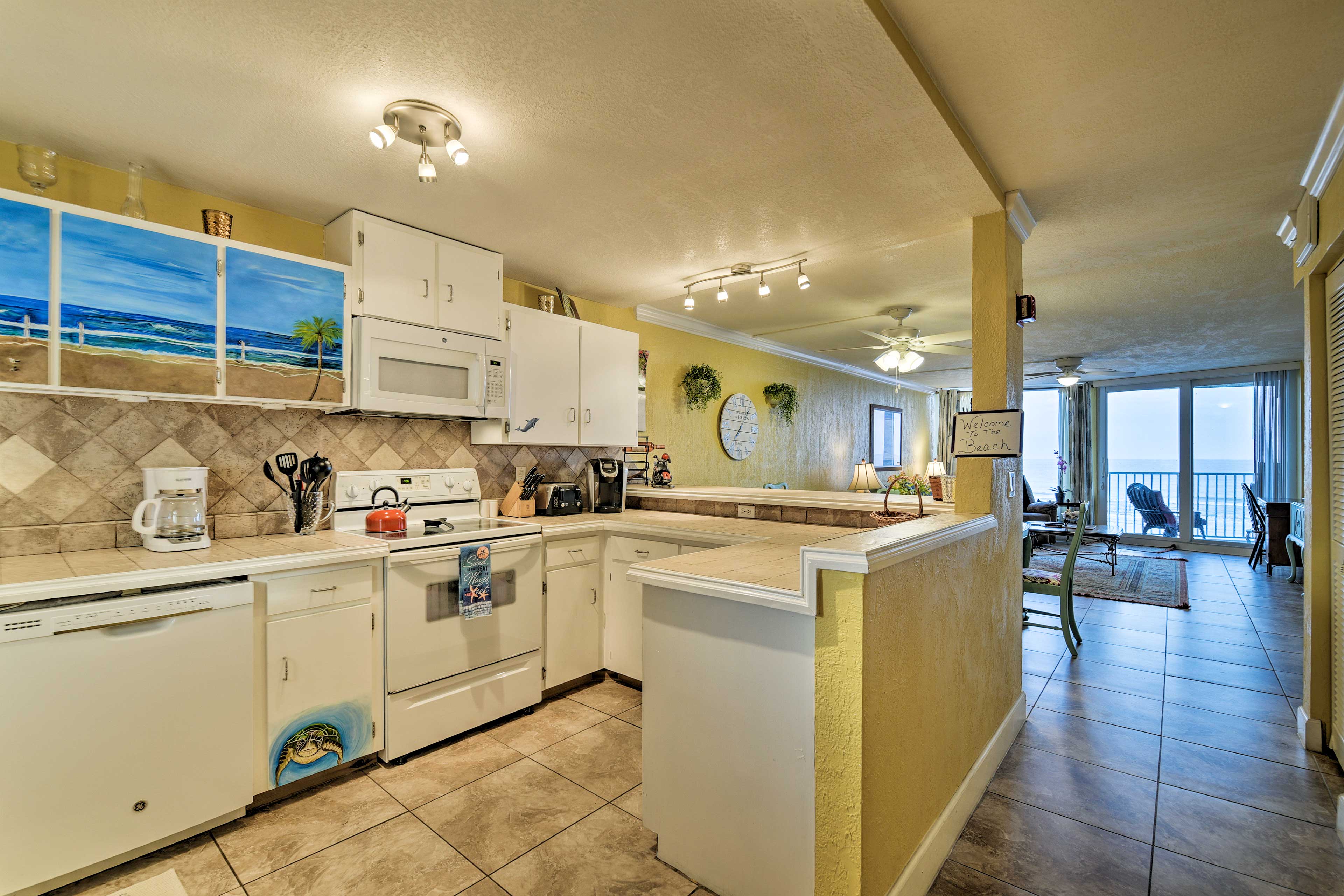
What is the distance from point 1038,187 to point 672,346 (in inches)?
106

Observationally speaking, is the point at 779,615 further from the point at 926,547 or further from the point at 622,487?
the point at 622,487

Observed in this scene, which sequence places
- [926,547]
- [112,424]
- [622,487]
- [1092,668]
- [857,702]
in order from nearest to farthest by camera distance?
[857,702]
[926,547]
[112,424]
[1092,668]
[622,487]

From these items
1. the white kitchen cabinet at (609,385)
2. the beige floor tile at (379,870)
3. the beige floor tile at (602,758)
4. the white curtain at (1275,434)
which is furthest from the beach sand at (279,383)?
the white curtain at (1275,434)

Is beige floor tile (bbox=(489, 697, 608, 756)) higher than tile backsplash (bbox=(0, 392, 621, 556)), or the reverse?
Answer: tile backsplash (bbox=(0, 392, 621, 556))

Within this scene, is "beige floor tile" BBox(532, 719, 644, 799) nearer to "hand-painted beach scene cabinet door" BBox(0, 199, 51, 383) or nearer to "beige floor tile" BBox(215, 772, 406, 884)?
"beige floor tile" BBox(215, 772, 406, 884)

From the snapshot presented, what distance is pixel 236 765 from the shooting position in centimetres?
202

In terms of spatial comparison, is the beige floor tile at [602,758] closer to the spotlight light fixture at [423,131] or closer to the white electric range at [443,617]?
the white electric range at [443,617]

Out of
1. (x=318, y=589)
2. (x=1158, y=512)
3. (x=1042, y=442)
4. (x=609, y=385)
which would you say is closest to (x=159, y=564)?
(x=318, y=589)

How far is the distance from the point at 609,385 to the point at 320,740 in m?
2.36

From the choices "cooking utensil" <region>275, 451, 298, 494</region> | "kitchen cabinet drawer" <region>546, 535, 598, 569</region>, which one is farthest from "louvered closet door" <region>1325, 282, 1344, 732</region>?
"cooking utensil" <region>275, 451, 298, 494</region>

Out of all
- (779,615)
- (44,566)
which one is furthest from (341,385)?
(779,615)

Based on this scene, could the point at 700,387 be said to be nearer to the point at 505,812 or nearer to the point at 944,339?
the point at 944,339

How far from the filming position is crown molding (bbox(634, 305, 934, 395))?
4480 millimetres

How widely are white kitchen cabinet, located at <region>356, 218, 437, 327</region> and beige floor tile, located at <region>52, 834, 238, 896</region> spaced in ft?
6.72
